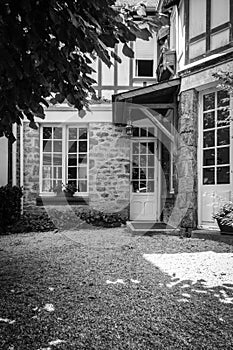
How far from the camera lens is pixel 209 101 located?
19.8 ft

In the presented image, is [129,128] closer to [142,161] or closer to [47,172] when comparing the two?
[142,161]

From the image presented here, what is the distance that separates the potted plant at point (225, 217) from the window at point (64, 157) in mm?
3745

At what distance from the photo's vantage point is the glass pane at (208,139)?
596 centimetres

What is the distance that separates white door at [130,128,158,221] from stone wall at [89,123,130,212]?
0.33 meters

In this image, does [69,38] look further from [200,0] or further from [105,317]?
[200,0]

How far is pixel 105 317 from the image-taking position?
2.58m

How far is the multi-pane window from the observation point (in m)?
5.74

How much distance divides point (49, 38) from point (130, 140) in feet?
20.8

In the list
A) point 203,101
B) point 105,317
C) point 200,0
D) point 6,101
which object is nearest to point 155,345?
point 105,317

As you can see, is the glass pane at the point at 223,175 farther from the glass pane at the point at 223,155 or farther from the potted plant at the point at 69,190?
the potted plant at the point at 69,190

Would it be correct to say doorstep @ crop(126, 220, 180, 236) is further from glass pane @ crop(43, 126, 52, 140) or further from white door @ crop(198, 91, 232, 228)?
glass pane @ crop(43, 126, 52, 140)

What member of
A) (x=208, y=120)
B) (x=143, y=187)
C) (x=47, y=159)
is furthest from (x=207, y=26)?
(x=47, y=159)

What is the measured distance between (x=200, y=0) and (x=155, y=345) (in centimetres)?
599

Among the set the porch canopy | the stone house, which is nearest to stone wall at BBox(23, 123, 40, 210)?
the stone house
